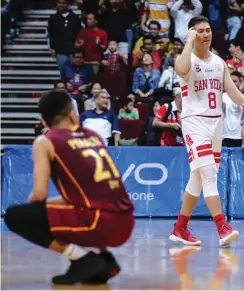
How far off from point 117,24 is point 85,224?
11958 millimetres

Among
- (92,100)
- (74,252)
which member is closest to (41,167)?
(74,252)

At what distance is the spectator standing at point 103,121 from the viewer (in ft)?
44.8

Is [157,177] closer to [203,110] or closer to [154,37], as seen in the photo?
[203,110]

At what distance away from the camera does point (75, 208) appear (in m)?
6.71

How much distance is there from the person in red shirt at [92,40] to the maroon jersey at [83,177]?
10.9 metres

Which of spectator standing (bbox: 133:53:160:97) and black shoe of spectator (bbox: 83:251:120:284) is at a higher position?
spectator standing (bbox: 133:53:160:97)

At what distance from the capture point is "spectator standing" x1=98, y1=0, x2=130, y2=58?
18.2m

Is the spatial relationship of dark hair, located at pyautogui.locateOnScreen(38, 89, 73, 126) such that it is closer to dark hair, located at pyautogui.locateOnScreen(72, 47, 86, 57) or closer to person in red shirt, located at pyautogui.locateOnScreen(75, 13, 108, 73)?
dark hair, located at pyautogui.locateOnScreen(72, 47, 86, 57)

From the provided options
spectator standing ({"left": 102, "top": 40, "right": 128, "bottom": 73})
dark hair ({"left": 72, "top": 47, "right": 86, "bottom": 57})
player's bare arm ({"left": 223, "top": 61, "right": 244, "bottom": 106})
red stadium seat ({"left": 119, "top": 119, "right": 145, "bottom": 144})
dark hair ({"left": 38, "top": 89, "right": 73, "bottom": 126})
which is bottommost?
red stadium seat ({"left": 119, "top": 119, "right": 145, "bottom": 144})

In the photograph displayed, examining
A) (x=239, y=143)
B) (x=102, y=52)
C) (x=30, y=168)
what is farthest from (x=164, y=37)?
(x=30, y=168)

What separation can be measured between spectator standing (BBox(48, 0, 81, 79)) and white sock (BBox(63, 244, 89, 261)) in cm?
1142

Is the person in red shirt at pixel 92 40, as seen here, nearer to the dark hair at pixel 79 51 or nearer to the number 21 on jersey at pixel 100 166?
the dark hair at pixel 79 51

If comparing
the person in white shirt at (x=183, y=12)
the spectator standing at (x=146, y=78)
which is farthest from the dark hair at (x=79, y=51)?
the person in white shirt at (x=183, y=12)

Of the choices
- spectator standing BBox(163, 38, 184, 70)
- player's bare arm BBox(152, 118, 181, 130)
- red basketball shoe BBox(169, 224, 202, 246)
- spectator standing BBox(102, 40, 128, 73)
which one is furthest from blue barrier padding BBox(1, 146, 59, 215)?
spectator standing BBox(102, 40, 128, 73)
